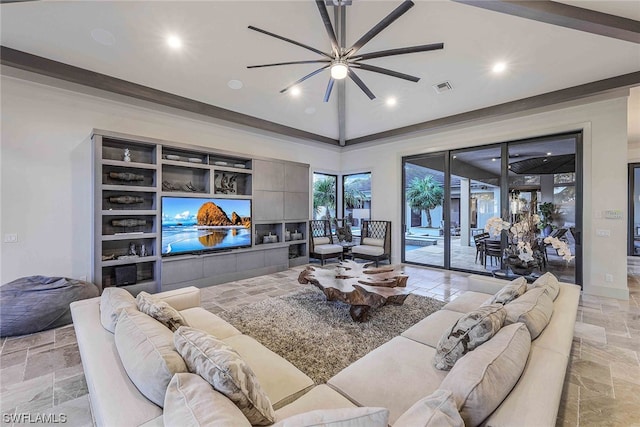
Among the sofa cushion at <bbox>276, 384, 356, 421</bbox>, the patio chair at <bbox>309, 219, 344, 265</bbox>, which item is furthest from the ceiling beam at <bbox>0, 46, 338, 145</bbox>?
the sofa cushion at <bbox>276, 384, 356, 421</bbox>

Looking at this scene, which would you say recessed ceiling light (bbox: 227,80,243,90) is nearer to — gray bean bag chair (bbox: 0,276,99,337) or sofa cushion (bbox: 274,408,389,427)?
gray bean bag chair (bbox: 0,276,99,337)

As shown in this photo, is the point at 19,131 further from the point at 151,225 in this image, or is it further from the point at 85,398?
the point at 85,398

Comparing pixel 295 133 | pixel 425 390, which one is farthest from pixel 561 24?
pixel 295 133

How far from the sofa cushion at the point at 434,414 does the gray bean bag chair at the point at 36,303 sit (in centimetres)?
414

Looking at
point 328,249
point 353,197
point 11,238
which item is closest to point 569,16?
point 328,249

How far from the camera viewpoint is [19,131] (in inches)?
150

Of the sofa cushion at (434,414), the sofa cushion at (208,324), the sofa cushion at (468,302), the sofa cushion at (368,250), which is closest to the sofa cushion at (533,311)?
the sofa cushion at (468,302)

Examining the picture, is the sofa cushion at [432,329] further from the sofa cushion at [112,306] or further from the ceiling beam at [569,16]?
the ceiling beam at [569,16]

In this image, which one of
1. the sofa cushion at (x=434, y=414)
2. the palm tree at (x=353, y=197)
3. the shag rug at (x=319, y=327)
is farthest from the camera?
the palm tree at (x=353, y=197)

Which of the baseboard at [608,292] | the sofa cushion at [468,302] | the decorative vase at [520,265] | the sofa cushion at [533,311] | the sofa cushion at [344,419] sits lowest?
the baseboard at [608,292]

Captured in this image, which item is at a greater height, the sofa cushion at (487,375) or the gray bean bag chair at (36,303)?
the sofa cushion at (487,375)

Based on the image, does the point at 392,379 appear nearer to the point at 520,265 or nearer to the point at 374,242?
the point at 520,265

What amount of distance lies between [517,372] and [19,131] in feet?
19.4

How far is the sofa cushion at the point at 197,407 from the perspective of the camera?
0.89 metres
